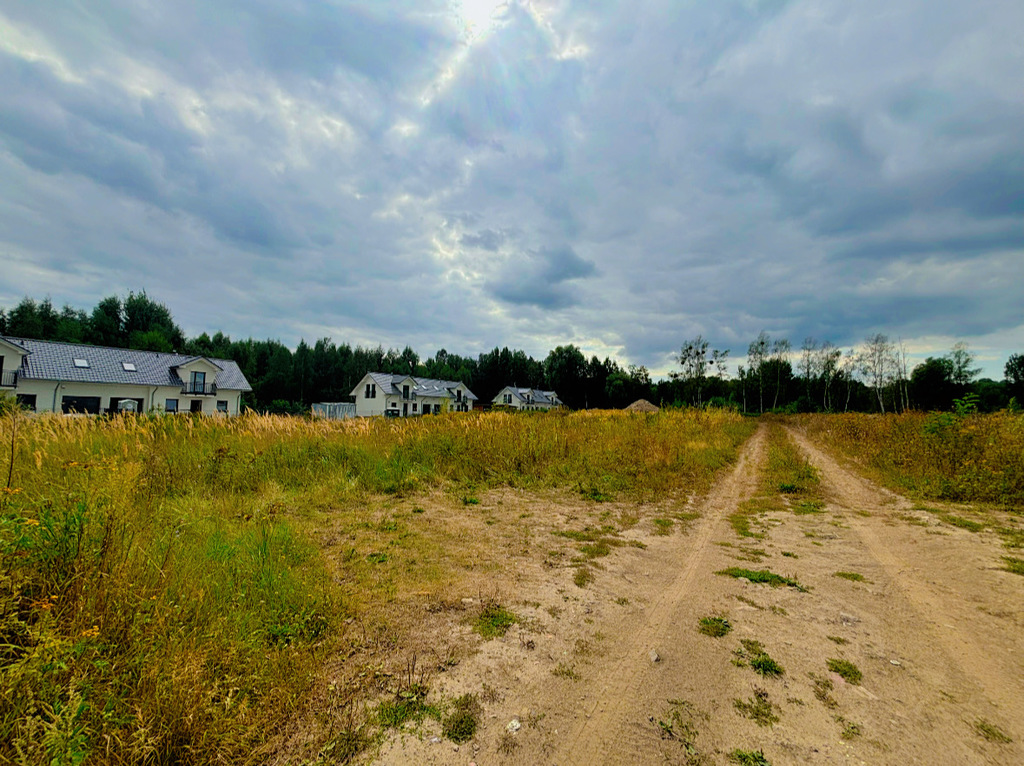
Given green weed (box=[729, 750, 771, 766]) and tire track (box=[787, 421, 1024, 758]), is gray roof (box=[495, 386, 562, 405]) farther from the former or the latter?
green weed (box=[729, 750, 771, 766])

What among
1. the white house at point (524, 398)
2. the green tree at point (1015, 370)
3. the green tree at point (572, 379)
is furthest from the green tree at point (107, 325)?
the green tree at point (1015, 370)

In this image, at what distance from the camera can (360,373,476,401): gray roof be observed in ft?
164

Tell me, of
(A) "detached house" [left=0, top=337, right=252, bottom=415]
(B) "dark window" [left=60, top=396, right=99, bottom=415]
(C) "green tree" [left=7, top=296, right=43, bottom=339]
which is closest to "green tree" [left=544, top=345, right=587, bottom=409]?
(A) "detached house" [left=0, top=337, right=252, bottom=415]

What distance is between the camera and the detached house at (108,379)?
28812 millimetres

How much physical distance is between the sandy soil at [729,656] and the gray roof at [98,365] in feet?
140

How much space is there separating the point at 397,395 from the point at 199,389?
2026 cm

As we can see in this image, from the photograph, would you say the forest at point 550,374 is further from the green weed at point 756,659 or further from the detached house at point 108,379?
the green weed at point 756,659

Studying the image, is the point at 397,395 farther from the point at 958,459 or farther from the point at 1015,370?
the point at 1015,370

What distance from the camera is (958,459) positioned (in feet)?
28.6

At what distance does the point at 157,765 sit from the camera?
1827mm

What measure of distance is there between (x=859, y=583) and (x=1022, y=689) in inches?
62.4

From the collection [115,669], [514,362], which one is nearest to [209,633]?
[115,669]

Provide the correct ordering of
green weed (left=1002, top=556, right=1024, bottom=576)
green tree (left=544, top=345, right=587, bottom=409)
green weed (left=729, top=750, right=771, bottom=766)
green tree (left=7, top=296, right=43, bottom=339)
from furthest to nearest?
green tree (left=544, top=345, right=587, bottom=409), green tree (left=7, top=296, right=43, bottom=339), green weed (left=1002, top=556, right=1024, bottom=576), green weed (left=729, top=750, right=771, bottom=766)

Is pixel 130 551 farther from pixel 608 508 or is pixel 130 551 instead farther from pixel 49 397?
pixel 49 397
